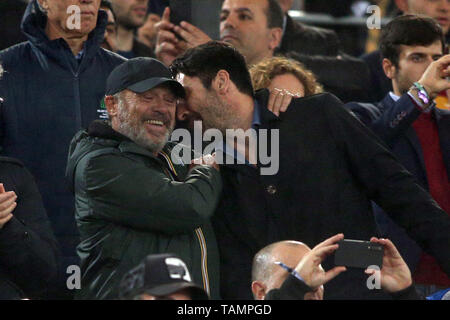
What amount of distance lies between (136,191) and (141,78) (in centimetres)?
57

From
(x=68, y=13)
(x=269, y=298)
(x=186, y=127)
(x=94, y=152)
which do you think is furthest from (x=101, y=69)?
(x=269, y=298)

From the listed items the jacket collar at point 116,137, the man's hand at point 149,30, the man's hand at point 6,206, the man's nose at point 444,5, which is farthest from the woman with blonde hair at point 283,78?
the man's hand at point 149,30

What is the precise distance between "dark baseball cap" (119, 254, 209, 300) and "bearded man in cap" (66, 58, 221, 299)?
1.54 ft

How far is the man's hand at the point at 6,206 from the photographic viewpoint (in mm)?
4516

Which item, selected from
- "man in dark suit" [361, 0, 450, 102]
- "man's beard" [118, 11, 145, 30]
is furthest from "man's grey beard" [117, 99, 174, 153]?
"man's beard" [118, 11, 145, 30]

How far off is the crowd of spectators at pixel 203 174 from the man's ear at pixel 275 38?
4.03 ft

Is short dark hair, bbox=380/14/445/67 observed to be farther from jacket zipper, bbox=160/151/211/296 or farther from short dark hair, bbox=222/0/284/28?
jacket zipper, bbox=160/151/211/296

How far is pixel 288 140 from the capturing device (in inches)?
190

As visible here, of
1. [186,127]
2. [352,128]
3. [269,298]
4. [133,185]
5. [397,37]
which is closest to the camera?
[269,298]

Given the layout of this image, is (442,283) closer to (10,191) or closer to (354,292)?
(354,292)

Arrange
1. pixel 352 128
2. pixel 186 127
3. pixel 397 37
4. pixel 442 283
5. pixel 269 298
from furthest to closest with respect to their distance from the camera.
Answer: pixel 397 37 < pixel 442 283 < pixel 186 127 < pixel 352 128 < pixel 269 298

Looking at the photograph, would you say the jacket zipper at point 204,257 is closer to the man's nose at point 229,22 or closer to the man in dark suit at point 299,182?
the man in dark suit at point 299,182

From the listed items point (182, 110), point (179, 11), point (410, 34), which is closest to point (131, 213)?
point (182, 110)
